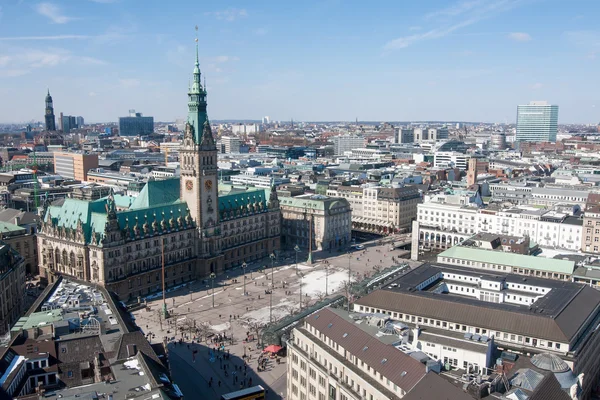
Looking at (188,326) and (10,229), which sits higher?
(10,229)

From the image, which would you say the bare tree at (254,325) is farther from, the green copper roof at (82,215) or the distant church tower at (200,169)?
the green copper roof at (82,215)

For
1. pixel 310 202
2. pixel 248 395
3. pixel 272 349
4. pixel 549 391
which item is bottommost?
pixel 272 349

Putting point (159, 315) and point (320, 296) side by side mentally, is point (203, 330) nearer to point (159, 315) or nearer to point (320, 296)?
point (159, 315)

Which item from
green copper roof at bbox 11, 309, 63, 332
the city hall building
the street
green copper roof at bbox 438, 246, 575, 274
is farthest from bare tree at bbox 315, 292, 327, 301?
green copper roof at bbox 11, 309, 63, 332

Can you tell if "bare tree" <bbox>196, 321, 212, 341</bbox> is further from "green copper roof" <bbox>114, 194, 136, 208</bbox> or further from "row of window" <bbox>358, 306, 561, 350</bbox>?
"green copper roof" <bbox>114, 194, 136, 208</bbox>

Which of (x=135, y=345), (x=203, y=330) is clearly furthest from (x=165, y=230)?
(x=135, y=345)

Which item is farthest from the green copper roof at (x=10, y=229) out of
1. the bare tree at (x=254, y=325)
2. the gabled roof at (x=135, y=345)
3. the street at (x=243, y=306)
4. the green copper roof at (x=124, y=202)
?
the gabled roof at (x=135, y=345)
